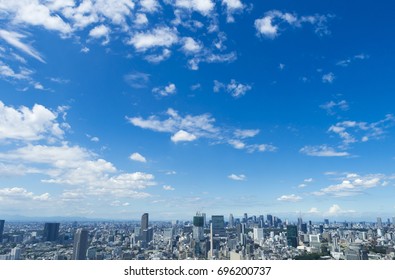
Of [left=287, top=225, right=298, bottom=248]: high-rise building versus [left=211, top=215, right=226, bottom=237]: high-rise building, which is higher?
[left=211, top=215, right=226, bottom=237]: high-rise building

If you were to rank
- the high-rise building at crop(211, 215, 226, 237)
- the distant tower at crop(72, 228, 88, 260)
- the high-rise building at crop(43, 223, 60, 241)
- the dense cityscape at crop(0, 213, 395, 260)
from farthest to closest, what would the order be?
the high-rise building at crop(211, 215, 226, 237) → the high-rise building at crop(43, 223, 60, 241) → the distant tower at crop(72, 228, 88, 260) → the dense cityscape at crop(0, 213, 395, 260)

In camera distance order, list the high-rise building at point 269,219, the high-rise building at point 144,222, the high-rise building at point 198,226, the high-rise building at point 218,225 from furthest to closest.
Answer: the high-rise building at point 269,219 → the high-rise building at point 218,225 → the high-rise building at point 144,222 → the high-rise building at point 198,226

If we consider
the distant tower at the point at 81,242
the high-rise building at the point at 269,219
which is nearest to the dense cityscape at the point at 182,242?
the distant tower at the point at 81,242

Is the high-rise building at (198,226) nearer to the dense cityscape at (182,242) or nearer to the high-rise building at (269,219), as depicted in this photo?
the dense cityscape at (182,242)

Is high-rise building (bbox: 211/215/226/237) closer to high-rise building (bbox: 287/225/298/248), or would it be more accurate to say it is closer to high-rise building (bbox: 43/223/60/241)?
high-rise building (bbox: 287/225/298/248)

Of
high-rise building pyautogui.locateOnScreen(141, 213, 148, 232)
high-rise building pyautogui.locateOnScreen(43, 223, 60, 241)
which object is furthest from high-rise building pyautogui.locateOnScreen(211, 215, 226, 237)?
high-rise building pyautogui.locateOnScreen(43, 223, 60, 241)

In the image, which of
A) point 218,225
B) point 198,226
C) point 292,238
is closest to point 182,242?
point 198,226
